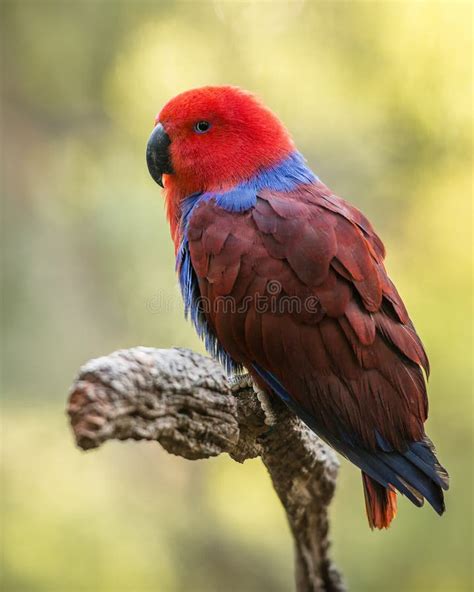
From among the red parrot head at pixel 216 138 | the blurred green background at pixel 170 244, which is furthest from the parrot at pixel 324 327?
the blurred green background at pixel 170 244

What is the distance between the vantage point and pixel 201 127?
2.67 metres

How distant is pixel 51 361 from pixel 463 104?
2.56m

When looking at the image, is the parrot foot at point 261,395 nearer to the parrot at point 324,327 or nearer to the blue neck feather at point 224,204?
the parrot at point 324,327

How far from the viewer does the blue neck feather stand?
2.35m

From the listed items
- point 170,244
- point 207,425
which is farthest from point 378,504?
point 170,244

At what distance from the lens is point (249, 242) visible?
7.19 ft

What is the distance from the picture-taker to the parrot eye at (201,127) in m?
2.66

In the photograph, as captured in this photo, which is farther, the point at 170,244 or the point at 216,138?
the point at 170,244

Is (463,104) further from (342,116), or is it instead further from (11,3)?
(11,3)

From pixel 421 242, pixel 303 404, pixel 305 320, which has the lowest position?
pixel 303 404

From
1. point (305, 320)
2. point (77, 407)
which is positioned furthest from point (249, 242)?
point (77, 407)

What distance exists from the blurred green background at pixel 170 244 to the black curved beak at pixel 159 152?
1.02 metres

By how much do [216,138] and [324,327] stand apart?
91 centimetres
